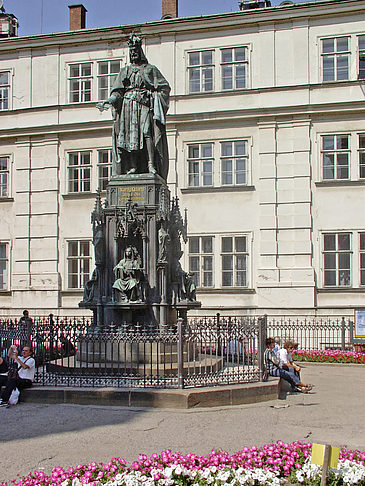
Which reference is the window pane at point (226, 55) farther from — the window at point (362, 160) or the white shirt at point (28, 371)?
the white shirt at point (28, 371)

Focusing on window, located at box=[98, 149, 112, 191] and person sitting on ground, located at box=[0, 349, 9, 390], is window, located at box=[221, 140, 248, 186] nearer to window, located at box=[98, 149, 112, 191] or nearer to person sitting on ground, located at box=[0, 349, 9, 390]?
window, located at box=[98, 149, 112, 191]

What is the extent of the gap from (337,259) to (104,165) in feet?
34.3

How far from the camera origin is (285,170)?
2469cm

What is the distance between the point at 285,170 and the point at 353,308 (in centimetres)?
602

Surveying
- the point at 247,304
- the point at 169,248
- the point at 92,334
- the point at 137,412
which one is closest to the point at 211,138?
the point at 247,304

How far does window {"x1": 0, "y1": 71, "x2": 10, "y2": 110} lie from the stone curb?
784 inches

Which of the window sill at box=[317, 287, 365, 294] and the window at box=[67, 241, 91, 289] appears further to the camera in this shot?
the window at box=[67, 241, 91, 289]

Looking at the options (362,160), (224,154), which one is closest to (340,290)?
A: (362,160)

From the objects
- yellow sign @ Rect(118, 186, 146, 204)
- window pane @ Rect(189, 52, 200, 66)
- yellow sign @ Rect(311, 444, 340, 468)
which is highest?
window pane @ Rect(189, 52, 200, 66)

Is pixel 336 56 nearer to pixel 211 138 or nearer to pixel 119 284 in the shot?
pixel 211 138

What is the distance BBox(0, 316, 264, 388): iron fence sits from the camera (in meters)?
10.9

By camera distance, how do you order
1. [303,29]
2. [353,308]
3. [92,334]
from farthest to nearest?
[303,29] → [353,308] → [92,334]

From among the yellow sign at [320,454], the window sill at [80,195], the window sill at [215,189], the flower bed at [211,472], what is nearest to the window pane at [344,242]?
the window sill at [215,189]

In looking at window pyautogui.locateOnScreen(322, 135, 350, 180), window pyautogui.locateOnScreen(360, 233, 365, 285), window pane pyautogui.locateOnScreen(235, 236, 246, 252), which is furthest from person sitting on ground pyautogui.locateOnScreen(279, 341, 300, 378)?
window pyautogui.locateOnScreen(322, 135, 350, 180)
